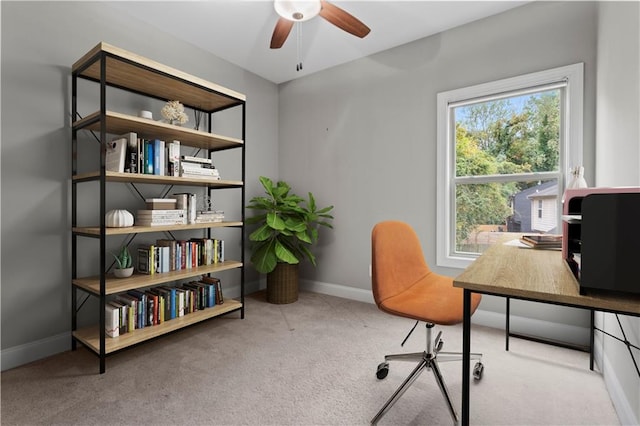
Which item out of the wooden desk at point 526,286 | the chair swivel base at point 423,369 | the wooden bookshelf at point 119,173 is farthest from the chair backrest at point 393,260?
the wooden bookshelf at point 119,173

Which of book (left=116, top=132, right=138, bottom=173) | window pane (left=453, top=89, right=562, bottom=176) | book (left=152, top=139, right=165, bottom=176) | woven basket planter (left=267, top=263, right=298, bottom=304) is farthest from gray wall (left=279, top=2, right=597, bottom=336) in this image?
book (left=116, top=132, right=138, bottom=173)

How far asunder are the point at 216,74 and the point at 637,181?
334cm

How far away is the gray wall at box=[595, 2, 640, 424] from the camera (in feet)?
4.31

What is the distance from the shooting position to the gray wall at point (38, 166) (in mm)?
1976

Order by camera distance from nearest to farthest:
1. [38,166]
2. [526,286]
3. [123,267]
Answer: [526,286] → [38,166] → [123,267]

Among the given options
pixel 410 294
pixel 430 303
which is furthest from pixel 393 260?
pixel 430 303

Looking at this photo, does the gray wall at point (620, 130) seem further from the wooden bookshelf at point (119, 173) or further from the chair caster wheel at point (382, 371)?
the wooden bookshelf at point (119, 173)

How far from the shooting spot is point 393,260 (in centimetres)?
179

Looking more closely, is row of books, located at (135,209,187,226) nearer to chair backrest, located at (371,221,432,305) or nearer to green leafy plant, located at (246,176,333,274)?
green leafy plant, located at (246,176,333,274)

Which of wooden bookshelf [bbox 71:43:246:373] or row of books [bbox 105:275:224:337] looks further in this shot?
row of books [bbox 105:275:224:337]

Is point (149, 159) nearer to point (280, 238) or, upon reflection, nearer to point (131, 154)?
point (131, 154)

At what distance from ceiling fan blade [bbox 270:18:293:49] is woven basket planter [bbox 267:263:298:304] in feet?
6.72

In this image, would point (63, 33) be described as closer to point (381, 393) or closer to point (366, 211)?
point (366, 211)

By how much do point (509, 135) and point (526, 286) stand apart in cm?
216
